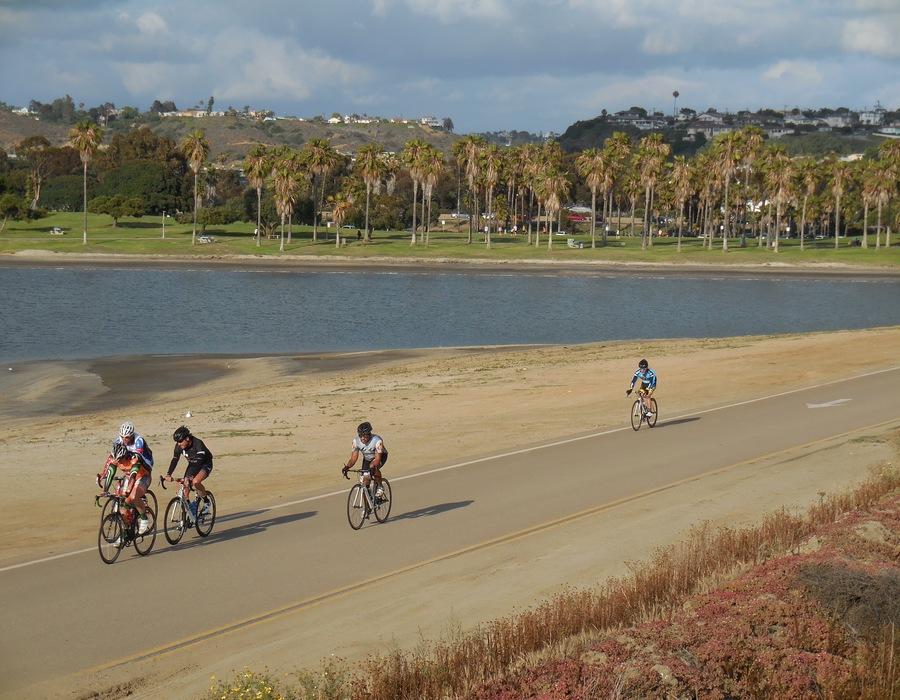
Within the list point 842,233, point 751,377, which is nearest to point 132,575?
point 751,377

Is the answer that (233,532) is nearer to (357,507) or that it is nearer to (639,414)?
(357,507)

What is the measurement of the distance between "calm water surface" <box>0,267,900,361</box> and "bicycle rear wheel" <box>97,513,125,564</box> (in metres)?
37.1

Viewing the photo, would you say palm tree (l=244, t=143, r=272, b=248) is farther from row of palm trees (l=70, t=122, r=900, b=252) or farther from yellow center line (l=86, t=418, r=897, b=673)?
yellow center line (l=86, t=418, r=897, b=673)

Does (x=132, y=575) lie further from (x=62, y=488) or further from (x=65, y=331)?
(x=65, y=331)

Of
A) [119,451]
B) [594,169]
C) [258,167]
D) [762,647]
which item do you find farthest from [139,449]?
[594,169]

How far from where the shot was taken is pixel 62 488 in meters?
21.8

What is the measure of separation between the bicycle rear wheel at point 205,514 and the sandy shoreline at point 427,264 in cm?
9513

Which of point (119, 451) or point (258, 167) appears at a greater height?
point (258, 167)

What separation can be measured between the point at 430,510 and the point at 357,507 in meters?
2.00

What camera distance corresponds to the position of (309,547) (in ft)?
57.1

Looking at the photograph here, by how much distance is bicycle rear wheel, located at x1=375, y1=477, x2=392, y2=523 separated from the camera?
18.7 metres

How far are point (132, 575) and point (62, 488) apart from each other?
22.6ft

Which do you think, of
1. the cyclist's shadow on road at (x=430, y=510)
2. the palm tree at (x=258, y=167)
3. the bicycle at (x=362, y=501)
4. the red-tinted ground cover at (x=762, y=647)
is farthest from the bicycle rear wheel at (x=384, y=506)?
the palm tree at (x=258, y=167)

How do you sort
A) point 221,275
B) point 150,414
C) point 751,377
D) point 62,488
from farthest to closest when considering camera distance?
point 221,275
point 751,377
point 150,414
point 62,488
